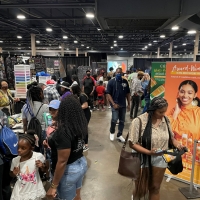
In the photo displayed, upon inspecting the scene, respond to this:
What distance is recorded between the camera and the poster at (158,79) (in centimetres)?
328

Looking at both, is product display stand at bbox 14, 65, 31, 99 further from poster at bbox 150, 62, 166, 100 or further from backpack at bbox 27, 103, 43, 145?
poster at bbox 150, 62, 166, 100

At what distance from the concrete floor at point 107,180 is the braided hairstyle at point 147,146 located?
2.16ft

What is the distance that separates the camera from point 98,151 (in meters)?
3.95

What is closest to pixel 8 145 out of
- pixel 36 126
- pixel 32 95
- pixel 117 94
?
pixel 36 126

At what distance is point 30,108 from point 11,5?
5.23m

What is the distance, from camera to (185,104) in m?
2.63

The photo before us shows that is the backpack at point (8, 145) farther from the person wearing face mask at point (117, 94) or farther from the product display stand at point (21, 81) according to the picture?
the product display stand at point (21, 81)

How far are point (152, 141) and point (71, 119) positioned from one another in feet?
2.94

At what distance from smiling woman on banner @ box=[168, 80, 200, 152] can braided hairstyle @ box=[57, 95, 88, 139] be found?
1.72 metres

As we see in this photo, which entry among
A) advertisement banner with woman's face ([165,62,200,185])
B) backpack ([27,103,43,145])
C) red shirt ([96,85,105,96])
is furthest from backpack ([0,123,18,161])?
red shirt ([96,85,105,96])

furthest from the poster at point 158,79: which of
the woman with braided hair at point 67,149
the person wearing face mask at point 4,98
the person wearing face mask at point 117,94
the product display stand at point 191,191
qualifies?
the person wearing face mask at point 4,98

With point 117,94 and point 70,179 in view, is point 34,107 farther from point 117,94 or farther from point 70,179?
point 117,94

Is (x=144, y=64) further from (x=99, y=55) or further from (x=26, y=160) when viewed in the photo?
(x=26, y=160)

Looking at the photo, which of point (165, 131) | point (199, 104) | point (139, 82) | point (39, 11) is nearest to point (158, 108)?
point (165, 131)
